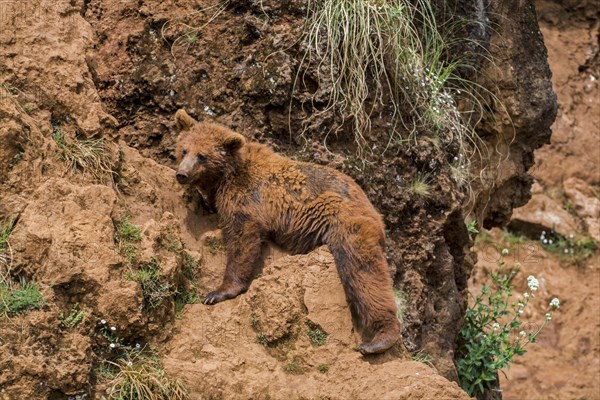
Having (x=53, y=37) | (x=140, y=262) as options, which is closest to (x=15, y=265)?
(x=140, y=262)

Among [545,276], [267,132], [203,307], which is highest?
[267,132]

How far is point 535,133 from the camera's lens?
11.4 meters

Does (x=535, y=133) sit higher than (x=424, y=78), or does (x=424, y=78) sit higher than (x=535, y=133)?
(x=424, y=78)

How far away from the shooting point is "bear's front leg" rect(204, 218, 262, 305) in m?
8.19

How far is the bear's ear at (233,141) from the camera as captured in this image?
8.67 meters

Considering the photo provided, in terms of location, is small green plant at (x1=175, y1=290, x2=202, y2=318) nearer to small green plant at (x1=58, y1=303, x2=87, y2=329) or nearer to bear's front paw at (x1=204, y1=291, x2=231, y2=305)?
bear's front paw at (x1=204, y1=291, x2=231, y2=305)

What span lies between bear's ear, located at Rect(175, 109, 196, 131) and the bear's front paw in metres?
1.54

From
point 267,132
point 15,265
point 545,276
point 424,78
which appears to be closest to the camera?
point 15,265

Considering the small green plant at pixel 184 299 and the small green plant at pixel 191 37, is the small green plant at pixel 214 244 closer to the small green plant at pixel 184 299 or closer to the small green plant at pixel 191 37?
the small green plant at pixel 184 299

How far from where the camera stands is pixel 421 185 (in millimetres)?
9594

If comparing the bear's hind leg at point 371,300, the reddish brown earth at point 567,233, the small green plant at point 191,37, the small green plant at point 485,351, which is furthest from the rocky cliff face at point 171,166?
the reddish brown earth at point 567,233

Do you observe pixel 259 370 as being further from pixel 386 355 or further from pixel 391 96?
pixel 391 96

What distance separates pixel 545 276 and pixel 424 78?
679cm

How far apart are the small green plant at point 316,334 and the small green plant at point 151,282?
1.07 m
